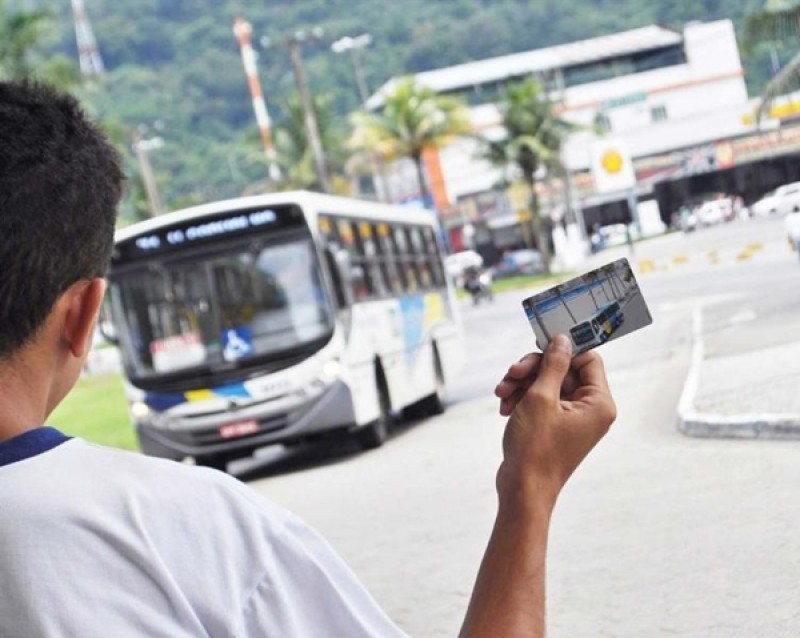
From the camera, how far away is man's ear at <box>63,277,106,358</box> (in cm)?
192

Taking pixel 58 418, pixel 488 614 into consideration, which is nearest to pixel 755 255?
pixel 58 418

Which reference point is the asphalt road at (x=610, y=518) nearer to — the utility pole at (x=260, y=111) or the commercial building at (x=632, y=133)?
the utility pole at (x=260, y=111)

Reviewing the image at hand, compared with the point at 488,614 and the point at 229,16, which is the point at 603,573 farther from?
the point at 229,16

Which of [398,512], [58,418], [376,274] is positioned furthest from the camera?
[58,418]

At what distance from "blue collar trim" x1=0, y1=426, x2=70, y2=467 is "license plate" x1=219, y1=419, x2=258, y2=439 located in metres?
15.2

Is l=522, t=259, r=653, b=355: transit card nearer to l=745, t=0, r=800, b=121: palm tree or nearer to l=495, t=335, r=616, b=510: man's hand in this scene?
l=495, t=335, r=616, b=510: man's hand

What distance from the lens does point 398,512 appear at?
12.0 meters

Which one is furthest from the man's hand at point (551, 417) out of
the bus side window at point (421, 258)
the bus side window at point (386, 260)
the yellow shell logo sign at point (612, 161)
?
the yellow shell logo sign at point (612, 161)

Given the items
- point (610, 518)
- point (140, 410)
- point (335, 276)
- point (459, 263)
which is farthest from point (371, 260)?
point (459, 263)

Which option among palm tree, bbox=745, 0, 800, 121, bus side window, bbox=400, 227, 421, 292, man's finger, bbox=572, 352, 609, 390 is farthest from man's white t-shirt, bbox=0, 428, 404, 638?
palm tree, bbox=745, 0, 800, 121

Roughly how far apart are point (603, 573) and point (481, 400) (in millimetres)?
14064

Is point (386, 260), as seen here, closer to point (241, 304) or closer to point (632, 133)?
point (241, 304)

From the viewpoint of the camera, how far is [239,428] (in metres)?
17.0

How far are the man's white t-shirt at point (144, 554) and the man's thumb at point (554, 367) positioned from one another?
0.38 metres
